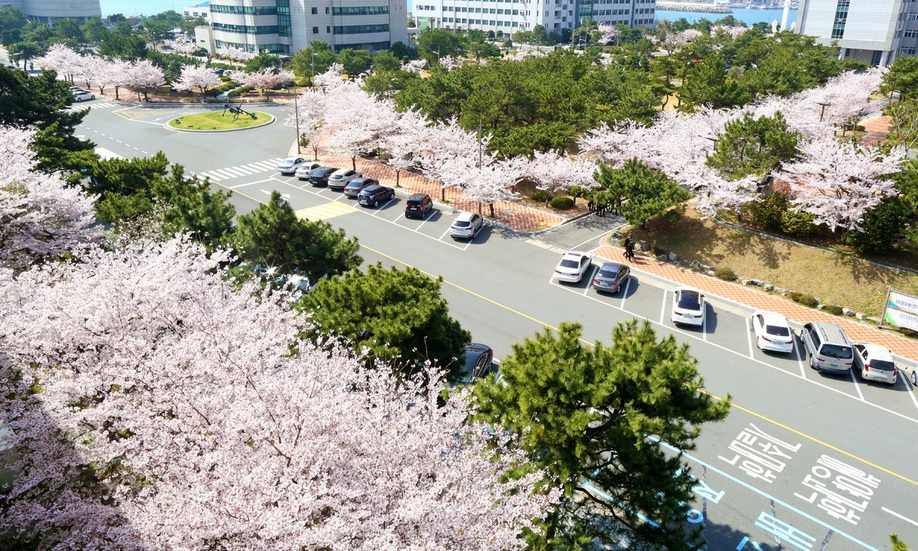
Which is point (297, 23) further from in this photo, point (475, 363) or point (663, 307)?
point (475, 363)

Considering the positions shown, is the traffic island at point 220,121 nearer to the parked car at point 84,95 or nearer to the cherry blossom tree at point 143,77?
the cherry blossom tree at point 143,77

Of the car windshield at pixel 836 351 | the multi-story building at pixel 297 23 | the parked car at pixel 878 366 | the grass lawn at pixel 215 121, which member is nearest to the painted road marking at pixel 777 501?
the car windshield at pixel 836 351

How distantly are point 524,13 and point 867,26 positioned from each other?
8534cm

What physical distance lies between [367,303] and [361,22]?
113982mm

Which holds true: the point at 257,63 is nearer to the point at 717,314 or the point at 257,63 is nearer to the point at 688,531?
the point at 717,314

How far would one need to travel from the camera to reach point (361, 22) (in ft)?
396

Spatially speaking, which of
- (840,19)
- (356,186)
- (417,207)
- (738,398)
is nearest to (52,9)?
(356,186)

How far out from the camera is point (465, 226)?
3834 cm

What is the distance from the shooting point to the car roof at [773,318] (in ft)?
89.1

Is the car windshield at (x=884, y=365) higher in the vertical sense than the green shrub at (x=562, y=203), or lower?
lower

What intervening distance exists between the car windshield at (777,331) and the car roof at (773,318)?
0.68 ft

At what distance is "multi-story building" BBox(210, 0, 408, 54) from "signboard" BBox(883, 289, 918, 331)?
10655cm

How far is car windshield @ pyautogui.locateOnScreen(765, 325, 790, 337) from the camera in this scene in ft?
87.4

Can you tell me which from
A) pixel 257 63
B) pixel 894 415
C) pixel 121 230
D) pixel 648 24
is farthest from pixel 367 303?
pixel 648 24
